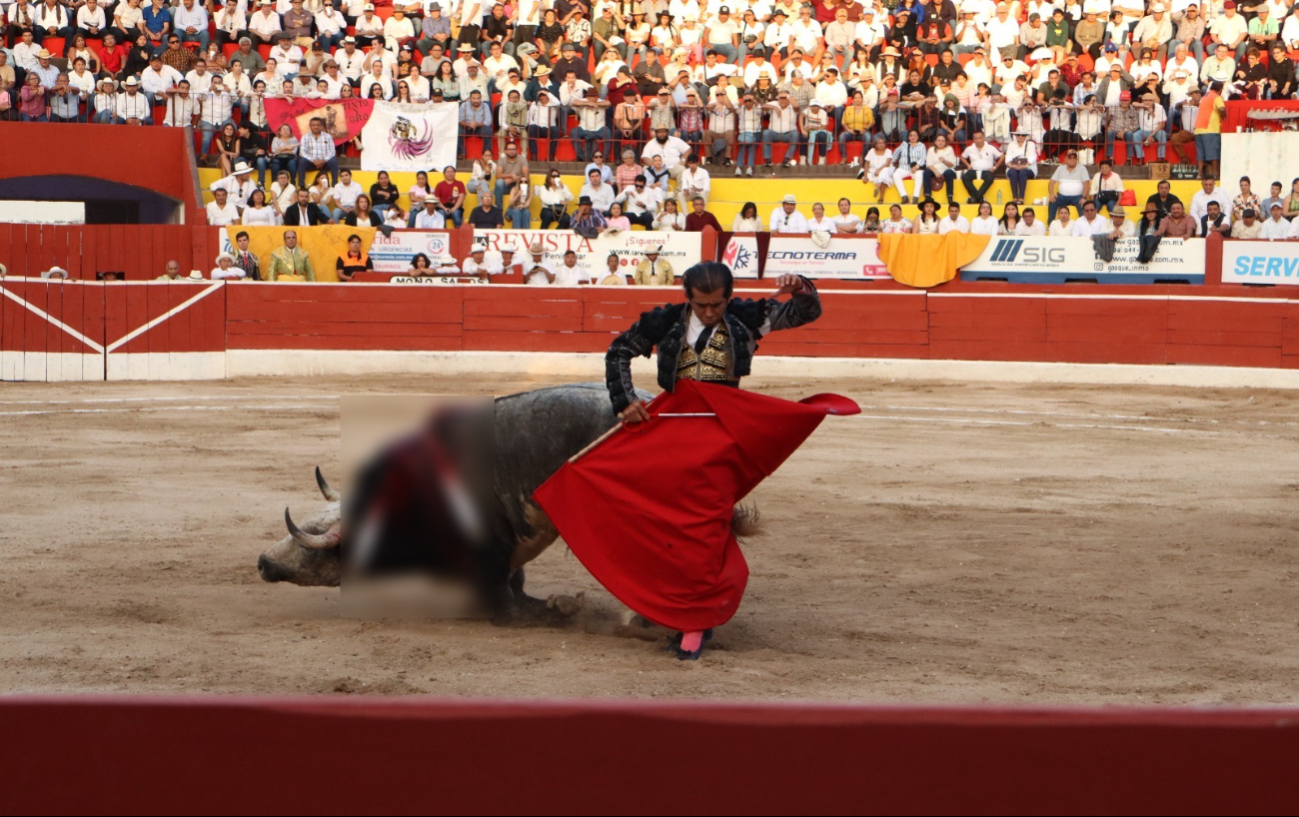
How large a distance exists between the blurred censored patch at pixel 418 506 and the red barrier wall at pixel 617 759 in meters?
2.92

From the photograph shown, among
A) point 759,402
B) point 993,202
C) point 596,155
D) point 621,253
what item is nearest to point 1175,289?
point 993,202

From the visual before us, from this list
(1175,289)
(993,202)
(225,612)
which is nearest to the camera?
(225,612)

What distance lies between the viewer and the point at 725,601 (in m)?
5.25

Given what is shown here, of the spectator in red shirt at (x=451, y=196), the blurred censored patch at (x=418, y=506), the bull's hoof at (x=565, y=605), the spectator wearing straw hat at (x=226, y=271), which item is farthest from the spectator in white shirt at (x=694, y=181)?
the blurred censored patch at (x=418, y=506)

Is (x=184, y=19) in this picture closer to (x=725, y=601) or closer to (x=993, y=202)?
(x=993, y=202)

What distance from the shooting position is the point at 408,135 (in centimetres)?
1953

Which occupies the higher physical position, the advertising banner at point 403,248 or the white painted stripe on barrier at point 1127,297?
the advertising banner at point 403,248

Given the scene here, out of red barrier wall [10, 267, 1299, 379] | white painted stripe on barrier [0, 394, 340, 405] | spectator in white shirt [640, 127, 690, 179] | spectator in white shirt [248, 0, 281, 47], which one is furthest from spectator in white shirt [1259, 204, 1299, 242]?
spectator in white shirt [248, 0, 281, 47]

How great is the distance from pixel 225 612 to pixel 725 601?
2.03m

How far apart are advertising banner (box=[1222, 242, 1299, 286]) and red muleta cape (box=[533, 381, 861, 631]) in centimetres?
1283

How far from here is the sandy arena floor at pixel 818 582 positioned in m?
5.02

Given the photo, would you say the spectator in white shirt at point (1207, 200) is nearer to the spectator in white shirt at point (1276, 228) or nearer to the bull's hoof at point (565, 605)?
the spectator in white shirt at point (1276, 228)

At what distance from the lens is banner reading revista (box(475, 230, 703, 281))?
690 inches

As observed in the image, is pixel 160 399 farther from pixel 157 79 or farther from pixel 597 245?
pixel 157 79
